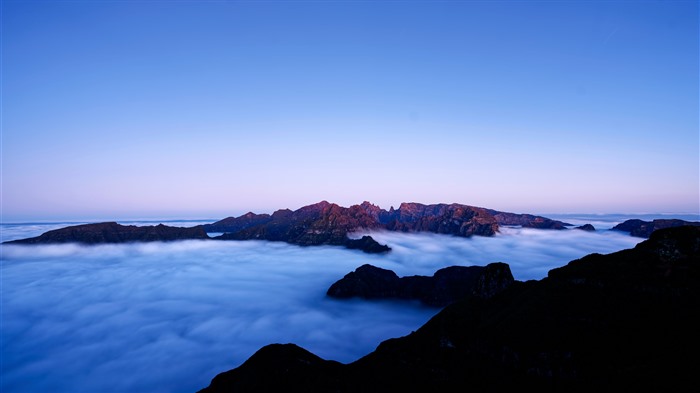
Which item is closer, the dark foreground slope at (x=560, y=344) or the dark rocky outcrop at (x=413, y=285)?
the dark foreground slope at (x=560, y=344)

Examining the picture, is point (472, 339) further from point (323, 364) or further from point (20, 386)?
point (20, 386)

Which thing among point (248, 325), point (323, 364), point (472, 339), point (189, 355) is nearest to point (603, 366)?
point (472, 339)

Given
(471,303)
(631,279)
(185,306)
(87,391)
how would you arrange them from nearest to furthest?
(631,279)
(471,303)
(87,391)
(185,306)

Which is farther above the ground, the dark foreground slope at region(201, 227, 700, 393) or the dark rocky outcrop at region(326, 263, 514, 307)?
→ the dark foreground slope at region(201, 227, 700, 393)

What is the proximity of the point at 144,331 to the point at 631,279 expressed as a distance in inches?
6661

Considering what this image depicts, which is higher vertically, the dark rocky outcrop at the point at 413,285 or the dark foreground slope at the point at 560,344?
the dark foreground slope at the point at 560,344

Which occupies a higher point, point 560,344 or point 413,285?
point 560,344

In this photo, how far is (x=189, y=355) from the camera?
11469 centimetres

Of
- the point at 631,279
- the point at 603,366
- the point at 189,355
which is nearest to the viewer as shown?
the point at 603,366

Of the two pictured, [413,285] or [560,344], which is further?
[413,285]

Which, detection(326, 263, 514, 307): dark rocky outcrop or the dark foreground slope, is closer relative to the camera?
the dark foreground slope

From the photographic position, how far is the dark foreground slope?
39.7 m

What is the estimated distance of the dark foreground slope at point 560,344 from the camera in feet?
130

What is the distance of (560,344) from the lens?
144ft
